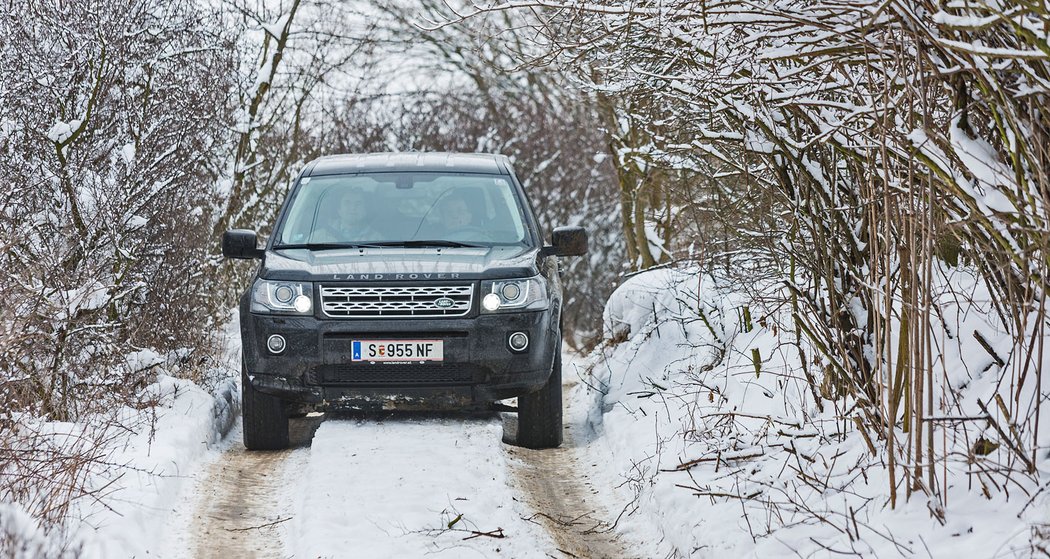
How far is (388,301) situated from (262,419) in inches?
47.0

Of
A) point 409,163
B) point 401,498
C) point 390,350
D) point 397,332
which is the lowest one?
point 401,498

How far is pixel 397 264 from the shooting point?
6.65m

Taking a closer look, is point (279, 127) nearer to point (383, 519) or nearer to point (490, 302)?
point (490, 302)

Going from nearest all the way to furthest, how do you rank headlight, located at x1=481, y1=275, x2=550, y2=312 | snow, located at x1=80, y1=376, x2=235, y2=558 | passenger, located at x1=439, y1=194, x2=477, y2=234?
snow, located at x1=80, y1=376, x2=235, y2=558
headlight, located at x1=481, y1=275, x2=550, y2=312
passenger, located at x1=439, y1=194, x2=477, y2=234

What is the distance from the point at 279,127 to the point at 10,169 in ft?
23.1

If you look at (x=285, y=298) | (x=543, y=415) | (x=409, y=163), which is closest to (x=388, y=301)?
(x=285, y=298)

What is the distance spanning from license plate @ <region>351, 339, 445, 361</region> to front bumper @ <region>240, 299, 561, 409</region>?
0.03 m

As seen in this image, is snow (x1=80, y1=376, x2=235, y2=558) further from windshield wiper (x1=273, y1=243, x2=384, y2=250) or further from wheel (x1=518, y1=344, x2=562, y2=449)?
wheel (x1=518, y1=344, x2=562, y2=449)

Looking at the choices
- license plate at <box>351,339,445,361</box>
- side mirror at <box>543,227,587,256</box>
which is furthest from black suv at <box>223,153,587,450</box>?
side mirror at <box>543,227,587,256</box>

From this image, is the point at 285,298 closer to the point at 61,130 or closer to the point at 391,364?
the point at 391,364

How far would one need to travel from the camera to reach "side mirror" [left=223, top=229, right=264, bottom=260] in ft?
23.2

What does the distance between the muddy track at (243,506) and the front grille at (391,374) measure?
23.3 inches

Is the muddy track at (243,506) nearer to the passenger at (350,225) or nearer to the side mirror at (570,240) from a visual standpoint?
the passenger at (350,225)

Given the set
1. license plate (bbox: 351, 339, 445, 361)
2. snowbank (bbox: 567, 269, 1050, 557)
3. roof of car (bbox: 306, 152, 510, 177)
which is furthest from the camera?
roof of car (bbox: 306, 152, 510, 177)
